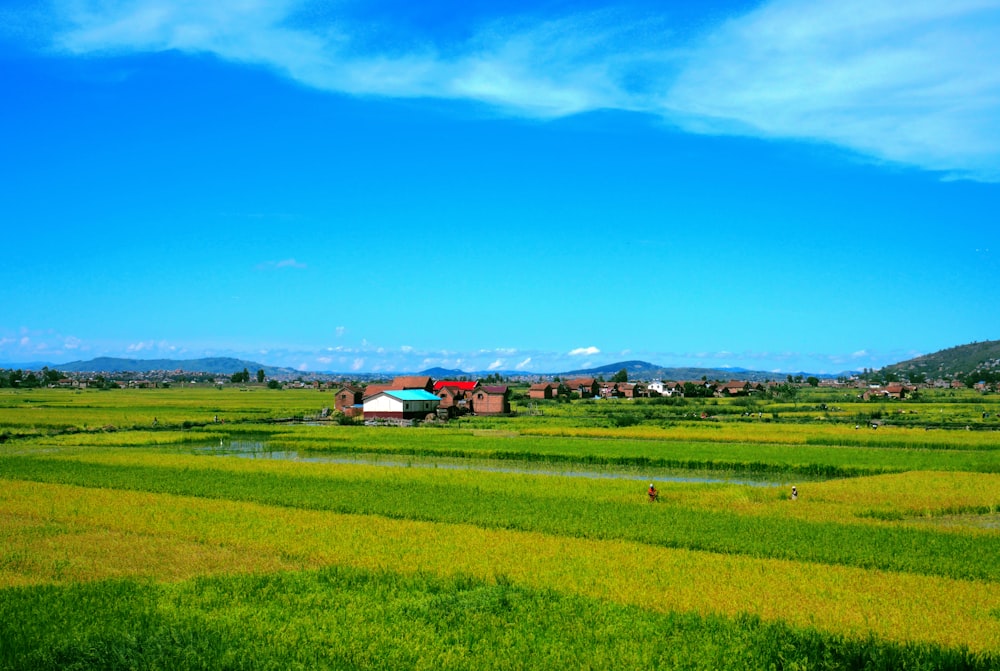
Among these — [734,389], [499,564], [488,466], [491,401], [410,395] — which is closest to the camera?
[499,564]

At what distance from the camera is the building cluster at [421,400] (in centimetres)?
6144

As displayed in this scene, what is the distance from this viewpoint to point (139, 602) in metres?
12.4

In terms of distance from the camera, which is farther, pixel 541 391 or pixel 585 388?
pixel 585 388

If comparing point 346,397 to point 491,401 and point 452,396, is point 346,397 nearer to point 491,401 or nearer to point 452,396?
point 452,396

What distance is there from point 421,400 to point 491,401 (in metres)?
9.18

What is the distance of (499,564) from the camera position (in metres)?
14.9

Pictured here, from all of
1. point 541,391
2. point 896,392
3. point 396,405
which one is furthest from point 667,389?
point 396,405

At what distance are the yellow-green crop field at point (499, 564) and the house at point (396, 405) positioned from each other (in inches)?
1125

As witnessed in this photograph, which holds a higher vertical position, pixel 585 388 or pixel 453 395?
pixel 453 395

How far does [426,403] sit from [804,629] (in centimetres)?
5438

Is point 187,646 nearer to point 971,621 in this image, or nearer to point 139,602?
point 139,602

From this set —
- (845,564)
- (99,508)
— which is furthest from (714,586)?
(99,508)

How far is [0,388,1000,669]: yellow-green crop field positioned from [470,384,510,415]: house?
121 feet

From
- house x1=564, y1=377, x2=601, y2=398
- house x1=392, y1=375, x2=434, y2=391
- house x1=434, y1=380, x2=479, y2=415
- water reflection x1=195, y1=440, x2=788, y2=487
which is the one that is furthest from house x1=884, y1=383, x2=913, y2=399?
water reflection x1=195, y1=440, x2=788, y2=487
